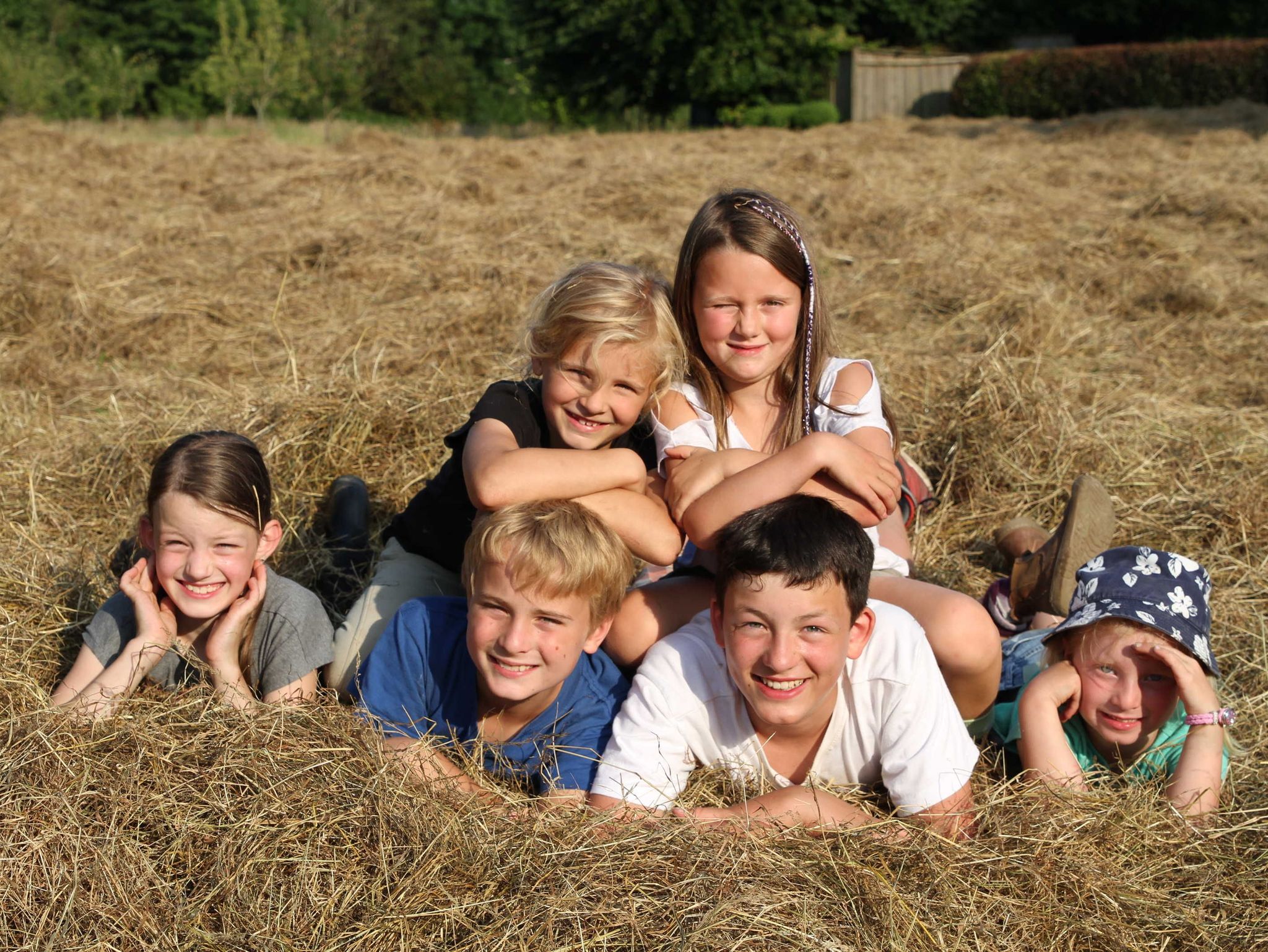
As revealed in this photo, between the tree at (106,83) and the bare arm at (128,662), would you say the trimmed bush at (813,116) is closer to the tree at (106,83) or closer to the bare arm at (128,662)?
the tree at (106,83)

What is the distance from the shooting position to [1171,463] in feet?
14.5

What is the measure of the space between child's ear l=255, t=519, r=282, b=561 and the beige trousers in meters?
0.31

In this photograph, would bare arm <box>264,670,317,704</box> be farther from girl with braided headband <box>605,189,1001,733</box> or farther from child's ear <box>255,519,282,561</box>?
girl with braided headband <box>605,189,1001,733</box>

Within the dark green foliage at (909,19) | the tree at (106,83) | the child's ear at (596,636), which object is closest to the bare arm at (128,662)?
the child's ear at (596,636)

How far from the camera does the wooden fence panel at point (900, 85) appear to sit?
82.9 feet

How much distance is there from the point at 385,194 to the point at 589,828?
7285mm

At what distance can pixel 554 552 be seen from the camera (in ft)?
8.10

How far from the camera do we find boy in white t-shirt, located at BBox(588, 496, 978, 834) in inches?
93.0

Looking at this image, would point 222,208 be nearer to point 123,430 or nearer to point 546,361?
point 123,430

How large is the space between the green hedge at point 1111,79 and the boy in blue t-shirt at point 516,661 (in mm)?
20675

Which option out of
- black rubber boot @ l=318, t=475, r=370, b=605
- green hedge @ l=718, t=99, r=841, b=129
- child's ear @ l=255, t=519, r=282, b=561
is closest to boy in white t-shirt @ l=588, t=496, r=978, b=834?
child's ear @ l=255, t=519, r=282, b=561

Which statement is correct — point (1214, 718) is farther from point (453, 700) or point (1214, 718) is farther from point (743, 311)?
point (453, 700)

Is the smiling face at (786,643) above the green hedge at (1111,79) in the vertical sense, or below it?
below

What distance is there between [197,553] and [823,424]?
67.6 inches
